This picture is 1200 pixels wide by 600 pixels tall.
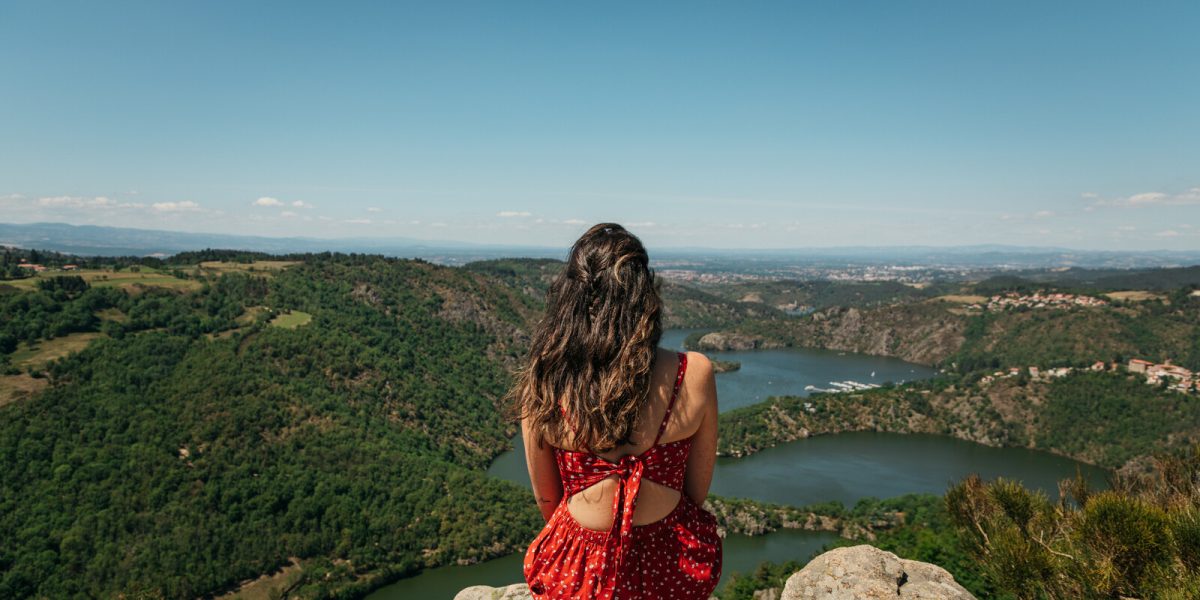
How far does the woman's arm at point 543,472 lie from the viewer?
2.17 meters

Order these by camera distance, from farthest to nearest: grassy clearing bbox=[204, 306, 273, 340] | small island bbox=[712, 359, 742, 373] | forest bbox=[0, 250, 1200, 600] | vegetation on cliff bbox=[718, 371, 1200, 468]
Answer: small island bbox=[712, 359, 742, 373]
vegetation on cliff bbox=[718, 371, 1200, 468]
grassy clearing bbox=[204, 306, 273, 340]
forest bbox=[0, 250, 1200, 600]

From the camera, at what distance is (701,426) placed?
2146 mm

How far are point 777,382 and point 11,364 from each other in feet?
250

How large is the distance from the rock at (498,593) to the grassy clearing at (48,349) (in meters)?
46.0

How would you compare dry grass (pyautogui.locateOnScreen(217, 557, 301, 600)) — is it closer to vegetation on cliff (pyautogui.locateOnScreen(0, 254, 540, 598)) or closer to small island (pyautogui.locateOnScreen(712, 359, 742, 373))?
vegetation on cliff (pyautogui.locateOnScreen(0, 254, 540, 598))

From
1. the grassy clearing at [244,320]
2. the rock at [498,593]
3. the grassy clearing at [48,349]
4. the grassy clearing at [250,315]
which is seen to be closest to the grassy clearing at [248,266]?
the grassy clearing at [250,315]

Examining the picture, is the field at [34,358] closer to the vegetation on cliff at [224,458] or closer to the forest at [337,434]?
the forest at [337,434]

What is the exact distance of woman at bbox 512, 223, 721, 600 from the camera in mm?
1984

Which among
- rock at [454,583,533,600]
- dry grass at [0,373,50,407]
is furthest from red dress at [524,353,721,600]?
dry grass at [0,373,50,407]

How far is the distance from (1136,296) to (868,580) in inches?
3983

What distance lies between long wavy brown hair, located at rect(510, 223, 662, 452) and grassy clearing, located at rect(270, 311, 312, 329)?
183ft

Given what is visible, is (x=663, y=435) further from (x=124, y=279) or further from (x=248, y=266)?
(x=248, y=266)

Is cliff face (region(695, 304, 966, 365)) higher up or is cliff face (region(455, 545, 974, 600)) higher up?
cliff face (region(455, 545, 974, 600))

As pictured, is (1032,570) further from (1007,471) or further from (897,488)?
(1007,471)
